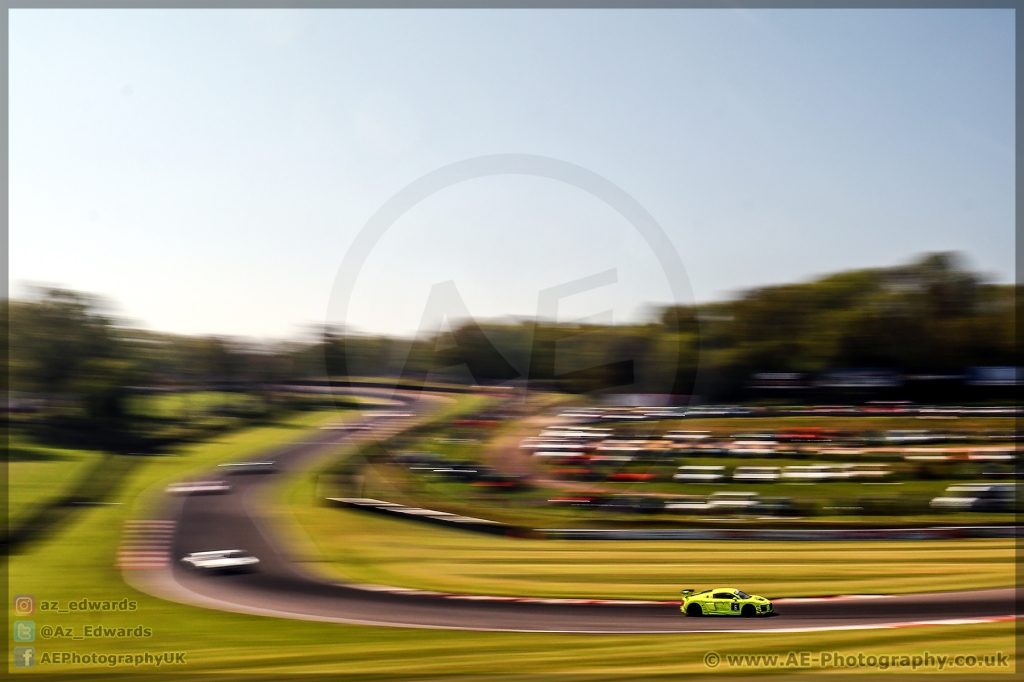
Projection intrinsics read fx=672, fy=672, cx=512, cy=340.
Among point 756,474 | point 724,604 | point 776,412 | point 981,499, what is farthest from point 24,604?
A: point 776,412

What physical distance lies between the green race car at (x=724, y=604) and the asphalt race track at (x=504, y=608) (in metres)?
0.12

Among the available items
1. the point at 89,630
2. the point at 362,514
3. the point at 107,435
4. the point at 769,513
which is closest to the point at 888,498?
the point at 769,513

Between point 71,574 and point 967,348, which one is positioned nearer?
point 71,574

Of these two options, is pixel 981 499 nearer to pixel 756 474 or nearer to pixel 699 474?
pixel 756 474

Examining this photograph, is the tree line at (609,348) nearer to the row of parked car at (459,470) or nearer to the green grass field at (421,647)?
the row of parked car at (459,470)

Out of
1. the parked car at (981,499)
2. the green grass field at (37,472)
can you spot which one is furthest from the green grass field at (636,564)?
the green grass field at (37,472)

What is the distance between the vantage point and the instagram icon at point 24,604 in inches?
472

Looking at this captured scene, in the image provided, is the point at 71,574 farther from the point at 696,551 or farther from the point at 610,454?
the point at 610,454

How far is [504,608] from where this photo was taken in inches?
488

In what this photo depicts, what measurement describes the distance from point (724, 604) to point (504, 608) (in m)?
3.93

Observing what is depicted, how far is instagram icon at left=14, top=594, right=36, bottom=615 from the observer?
12001 mm

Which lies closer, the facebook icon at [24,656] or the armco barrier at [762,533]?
the facebook icon at [24,656]

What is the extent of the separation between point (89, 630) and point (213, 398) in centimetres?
→ 2235

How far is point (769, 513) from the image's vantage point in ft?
63.3
